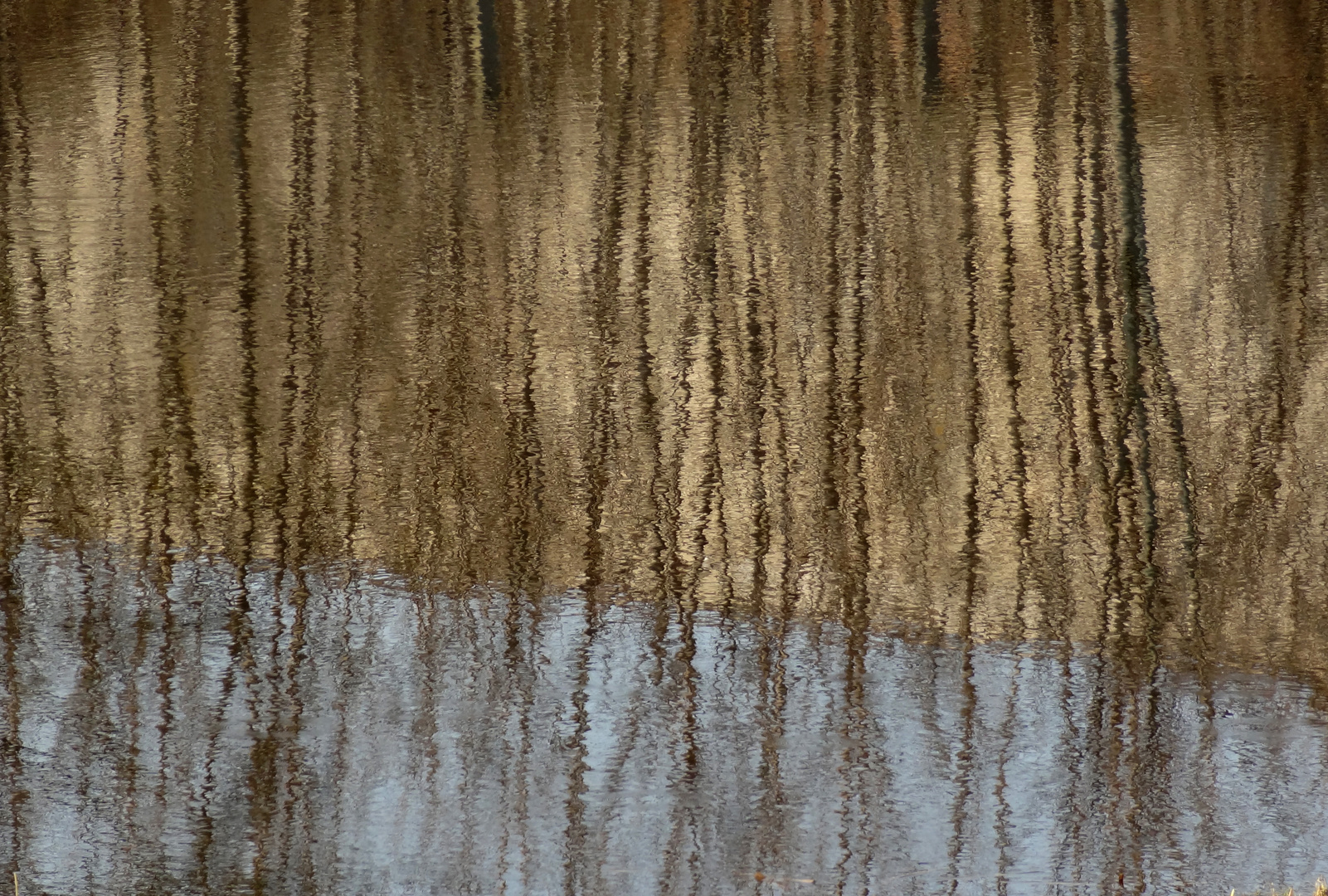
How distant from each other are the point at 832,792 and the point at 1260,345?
229cm

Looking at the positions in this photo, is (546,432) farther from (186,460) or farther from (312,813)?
(312,813)

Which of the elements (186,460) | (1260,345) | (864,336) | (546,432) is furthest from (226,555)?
(1260,345)

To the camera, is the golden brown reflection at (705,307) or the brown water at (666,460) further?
the golden brown reflection at (705,307)

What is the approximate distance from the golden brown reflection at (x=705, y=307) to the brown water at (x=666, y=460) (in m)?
0.02

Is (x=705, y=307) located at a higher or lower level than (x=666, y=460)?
higher

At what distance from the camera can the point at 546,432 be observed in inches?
153

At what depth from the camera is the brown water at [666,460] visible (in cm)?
261

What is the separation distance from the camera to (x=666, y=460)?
377 cm

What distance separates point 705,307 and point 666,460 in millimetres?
825

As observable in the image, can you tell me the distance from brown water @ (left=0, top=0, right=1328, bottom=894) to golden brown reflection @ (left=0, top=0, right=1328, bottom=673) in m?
0.02

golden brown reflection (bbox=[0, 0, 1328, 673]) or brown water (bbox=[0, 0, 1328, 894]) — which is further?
golden brown reflection (bbox=[0, 0, 1328, 673])

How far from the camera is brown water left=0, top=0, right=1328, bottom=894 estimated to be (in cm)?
261

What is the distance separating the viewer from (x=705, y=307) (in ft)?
14.6

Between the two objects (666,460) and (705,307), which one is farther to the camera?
(705,307)
